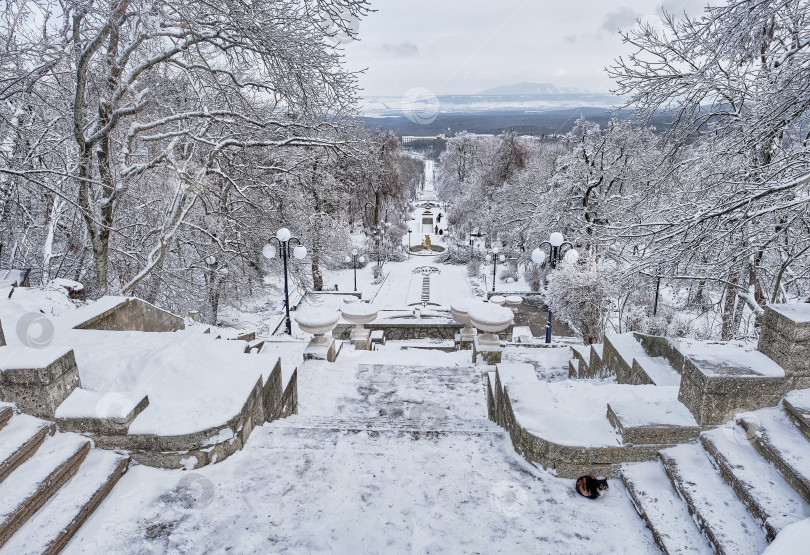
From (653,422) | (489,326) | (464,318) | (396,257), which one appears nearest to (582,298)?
(464,318)

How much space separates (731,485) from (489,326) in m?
5.04

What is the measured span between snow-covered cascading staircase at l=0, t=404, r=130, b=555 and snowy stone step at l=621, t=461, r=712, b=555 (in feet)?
13.2

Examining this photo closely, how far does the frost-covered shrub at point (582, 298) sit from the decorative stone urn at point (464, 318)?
6.79 m

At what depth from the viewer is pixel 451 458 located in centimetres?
426

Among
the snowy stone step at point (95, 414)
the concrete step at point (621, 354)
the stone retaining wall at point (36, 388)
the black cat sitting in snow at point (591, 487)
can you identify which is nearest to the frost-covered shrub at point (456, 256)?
the concrete step at point (621, 354)

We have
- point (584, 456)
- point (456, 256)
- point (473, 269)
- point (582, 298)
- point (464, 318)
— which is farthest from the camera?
point (456, 256)

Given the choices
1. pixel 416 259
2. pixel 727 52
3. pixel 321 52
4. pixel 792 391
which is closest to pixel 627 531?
pixel 792 391

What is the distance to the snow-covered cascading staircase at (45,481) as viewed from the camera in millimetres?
2869

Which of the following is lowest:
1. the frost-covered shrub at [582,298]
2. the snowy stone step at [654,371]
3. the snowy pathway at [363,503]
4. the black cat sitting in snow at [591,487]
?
the frost-covered shrub at [582,298]

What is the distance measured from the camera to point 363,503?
3.59 m

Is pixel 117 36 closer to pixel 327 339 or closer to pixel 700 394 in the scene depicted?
pixel 327 339

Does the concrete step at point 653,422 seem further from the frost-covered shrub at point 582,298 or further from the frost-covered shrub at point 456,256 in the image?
the frost-covered shrub at point 456,256

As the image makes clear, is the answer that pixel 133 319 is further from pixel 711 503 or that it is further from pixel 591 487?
pixel 711 503

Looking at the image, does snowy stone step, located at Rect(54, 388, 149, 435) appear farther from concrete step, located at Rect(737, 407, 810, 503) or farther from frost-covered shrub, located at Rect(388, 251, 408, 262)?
frost-covered shrub, located at Rect(388, 251, 408, 262)
